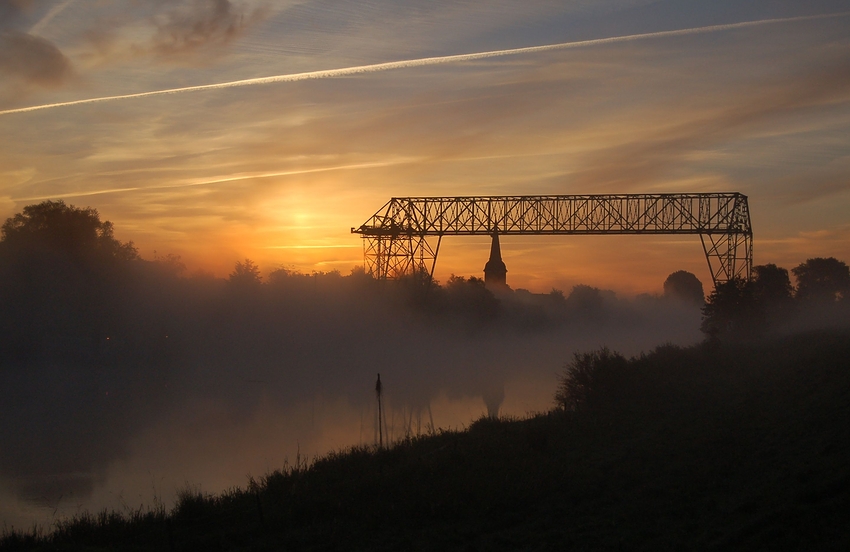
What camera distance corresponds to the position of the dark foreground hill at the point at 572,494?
10680mm

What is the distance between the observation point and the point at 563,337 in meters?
90.0

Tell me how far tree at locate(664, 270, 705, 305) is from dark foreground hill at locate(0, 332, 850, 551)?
125 metres

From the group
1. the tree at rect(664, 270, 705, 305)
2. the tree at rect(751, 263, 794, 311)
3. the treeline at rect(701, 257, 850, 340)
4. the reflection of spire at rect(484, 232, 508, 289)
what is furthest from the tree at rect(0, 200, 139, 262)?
the tree at rect(664, 270, 705, 305)

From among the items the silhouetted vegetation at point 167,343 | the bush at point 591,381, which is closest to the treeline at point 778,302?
the bush at point 591,381

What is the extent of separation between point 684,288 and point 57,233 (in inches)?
4805

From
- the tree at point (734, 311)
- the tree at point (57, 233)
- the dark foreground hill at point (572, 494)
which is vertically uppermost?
the tree at point (57, 233)

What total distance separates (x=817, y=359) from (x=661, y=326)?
291ft

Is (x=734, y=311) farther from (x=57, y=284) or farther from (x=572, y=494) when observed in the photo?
(x=57, y=284)

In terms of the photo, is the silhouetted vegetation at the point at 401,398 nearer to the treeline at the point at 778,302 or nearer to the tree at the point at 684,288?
the treeline at the point at 778,302

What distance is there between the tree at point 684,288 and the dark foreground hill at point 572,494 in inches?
4915

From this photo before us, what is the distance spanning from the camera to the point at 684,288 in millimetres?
141875

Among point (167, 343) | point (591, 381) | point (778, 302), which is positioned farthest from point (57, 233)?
point (778, 302)

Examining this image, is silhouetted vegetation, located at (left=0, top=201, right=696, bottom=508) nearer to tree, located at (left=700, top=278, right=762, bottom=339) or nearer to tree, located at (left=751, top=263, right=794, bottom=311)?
tree, located at (left=700, top=278, right=762, bottom=339)

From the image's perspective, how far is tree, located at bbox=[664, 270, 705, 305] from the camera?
455ft
